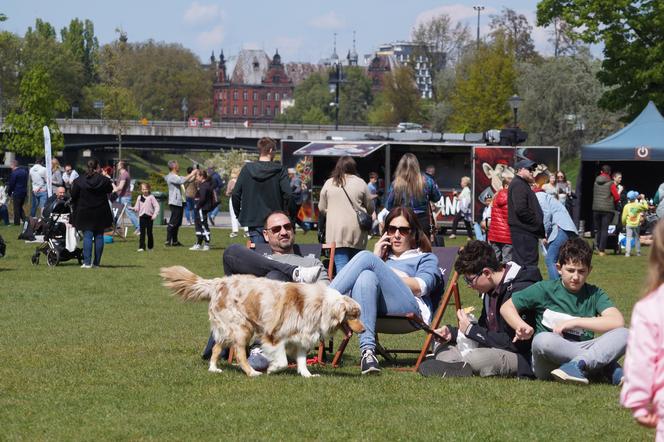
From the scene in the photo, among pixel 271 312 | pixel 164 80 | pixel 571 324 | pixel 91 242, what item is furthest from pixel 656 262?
pixel 164 80

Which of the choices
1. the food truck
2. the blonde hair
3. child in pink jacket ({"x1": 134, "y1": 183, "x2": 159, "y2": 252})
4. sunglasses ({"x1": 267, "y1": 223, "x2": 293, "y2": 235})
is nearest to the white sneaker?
sunglasses ({"x1": 267, "y1": 223, "x2": 293, "y2": 235})

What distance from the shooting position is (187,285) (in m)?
8.67

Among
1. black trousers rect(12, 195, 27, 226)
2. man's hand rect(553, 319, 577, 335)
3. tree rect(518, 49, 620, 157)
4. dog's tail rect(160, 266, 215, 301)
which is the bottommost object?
black trousers rect(12, 195, 27, 226)

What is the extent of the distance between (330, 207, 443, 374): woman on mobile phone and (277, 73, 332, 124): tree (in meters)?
141

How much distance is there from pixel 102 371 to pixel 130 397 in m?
1.24

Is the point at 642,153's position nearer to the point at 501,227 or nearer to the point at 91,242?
the point at 501,227

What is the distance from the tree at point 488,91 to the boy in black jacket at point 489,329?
208 ft

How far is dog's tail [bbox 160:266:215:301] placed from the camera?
8656 mm

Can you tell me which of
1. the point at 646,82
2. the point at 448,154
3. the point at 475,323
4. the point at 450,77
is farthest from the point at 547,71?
the point at 475,323

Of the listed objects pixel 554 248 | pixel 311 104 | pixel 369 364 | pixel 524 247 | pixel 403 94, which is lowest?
pixel 369 364

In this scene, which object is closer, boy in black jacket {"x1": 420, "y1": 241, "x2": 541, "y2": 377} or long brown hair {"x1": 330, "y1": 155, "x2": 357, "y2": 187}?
boy in black jacket {"x1": 420, "y1": 241, "x2": 541, "y2": 377}

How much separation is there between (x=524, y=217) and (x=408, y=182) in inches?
53.9

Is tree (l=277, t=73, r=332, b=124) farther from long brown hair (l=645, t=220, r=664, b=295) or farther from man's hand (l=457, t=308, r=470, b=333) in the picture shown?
long brown hair (l=645, t=220, r=664, b=295)

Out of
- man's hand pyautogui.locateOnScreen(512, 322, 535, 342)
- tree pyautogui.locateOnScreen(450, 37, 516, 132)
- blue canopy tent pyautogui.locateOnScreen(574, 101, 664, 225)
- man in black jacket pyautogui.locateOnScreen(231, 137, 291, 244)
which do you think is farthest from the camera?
tree pyautogui.locateOnScreen(450, 37, 516, 132)
